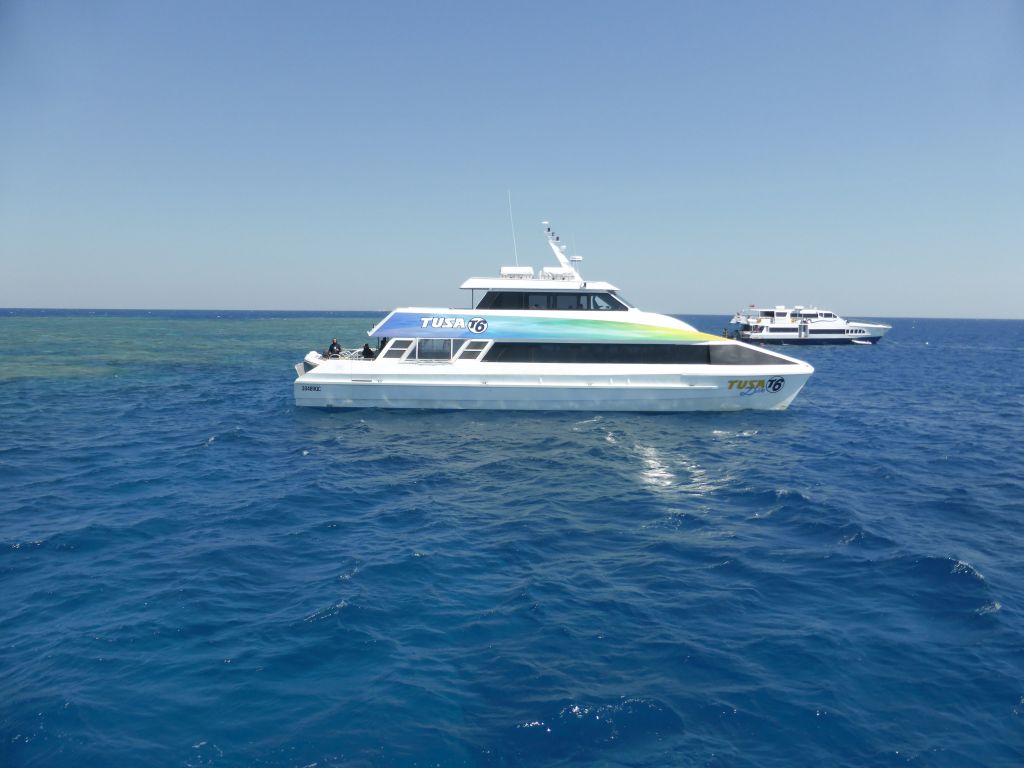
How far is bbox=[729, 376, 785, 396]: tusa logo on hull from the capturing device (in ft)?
73.5

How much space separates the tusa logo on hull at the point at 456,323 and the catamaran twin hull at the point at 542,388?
157cm

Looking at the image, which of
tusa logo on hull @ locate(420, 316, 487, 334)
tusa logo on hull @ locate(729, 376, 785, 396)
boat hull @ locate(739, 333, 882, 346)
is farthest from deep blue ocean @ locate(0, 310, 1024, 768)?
boat hull @ locate(739, 333, 882, 346)

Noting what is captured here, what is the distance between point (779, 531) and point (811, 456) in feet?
23.0

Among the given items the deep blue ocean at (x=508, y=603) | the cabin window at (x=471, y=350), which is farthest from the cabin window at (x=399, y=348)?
the deep blue ocean at (x=508, y=603)

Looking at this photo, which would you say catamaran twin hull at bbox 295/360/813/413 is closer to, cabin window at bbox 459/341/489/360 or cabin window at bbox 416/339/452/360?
cabin window at bbox 416/339/452/360

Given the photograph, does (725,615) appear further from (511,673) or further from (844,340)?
(844,340)

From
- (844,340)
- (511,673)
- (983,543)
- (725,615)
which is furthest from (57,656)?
(844,340)

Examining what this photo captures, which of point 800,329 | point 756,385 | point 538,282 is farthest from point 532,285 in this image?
point 800,329

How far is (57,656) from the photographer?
7.25 metres

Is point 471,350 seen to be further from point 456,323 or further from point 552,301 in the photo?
point 552,301

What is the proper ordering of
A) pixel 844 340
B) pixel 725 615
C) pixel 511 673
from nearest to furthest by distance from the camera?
pixel 511 673 < pixel 725 615 < pixel 844 340

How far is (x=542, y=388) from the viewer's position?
73.3ft

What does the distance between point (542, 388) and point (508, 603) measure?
A: 46.3 feet

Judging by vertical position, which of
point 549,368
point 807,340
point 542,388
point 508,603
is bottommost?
point 508,603
